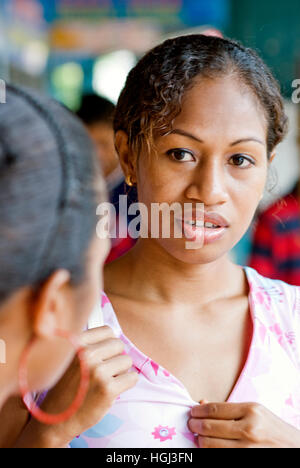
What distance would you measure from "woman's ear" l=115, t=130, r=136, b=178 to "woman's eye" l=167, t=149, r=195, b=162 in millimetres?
145

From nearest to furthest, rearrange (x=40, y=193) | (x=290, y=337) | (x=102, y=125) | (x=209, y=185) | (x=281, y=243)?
(x=40, y=193), (x=209, y=185), (x=290, y=337), (x=281, y=243), (x=102, y=125)

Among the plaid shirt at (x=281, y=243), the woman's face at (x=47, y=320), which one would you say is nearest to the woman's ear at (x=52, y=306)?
the woman's face at (x=47, y=320)

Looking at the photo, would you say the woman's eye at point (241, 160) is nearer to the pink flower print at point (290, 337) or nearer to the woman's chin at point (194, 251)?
the woman's chin at point (194, 251)

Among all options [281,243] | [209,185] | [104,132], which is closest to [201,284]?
[209,185]

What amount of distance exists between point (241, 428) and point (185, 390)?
0.47 ft

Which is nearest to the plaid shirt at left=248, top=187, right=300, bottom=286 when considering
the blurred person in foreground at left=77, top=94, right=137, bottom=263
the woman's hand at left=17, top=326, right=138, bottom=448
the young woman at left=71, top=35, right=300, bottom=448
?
the blurred person in foreground at left=77, top=94, right=137, bottom=263

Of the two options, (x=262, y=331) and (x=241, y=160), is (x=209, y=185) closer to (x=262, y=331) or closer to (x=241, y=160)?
(x=241, y=160)

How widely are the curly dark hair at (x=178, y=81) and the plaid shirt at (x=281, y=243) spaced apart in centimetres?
130

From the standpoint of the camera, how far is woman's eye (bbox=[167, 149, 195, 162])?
3.71ft

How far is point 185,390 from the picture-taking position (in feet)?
3.67

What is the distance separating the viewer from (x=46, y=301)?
0.72m

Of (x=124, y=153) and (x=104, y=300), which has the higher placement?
(x=124, y=153)

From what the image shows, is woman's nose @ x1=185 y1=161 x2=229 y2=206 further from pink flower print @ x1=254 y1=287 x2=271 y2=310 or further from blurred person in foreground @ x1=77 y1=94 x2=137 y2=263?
blurred person in foreground @ x1=77 y1=94 x2=137 y2=263

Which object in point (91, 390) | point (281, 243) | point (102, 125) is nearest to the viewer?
point (91, 390)
